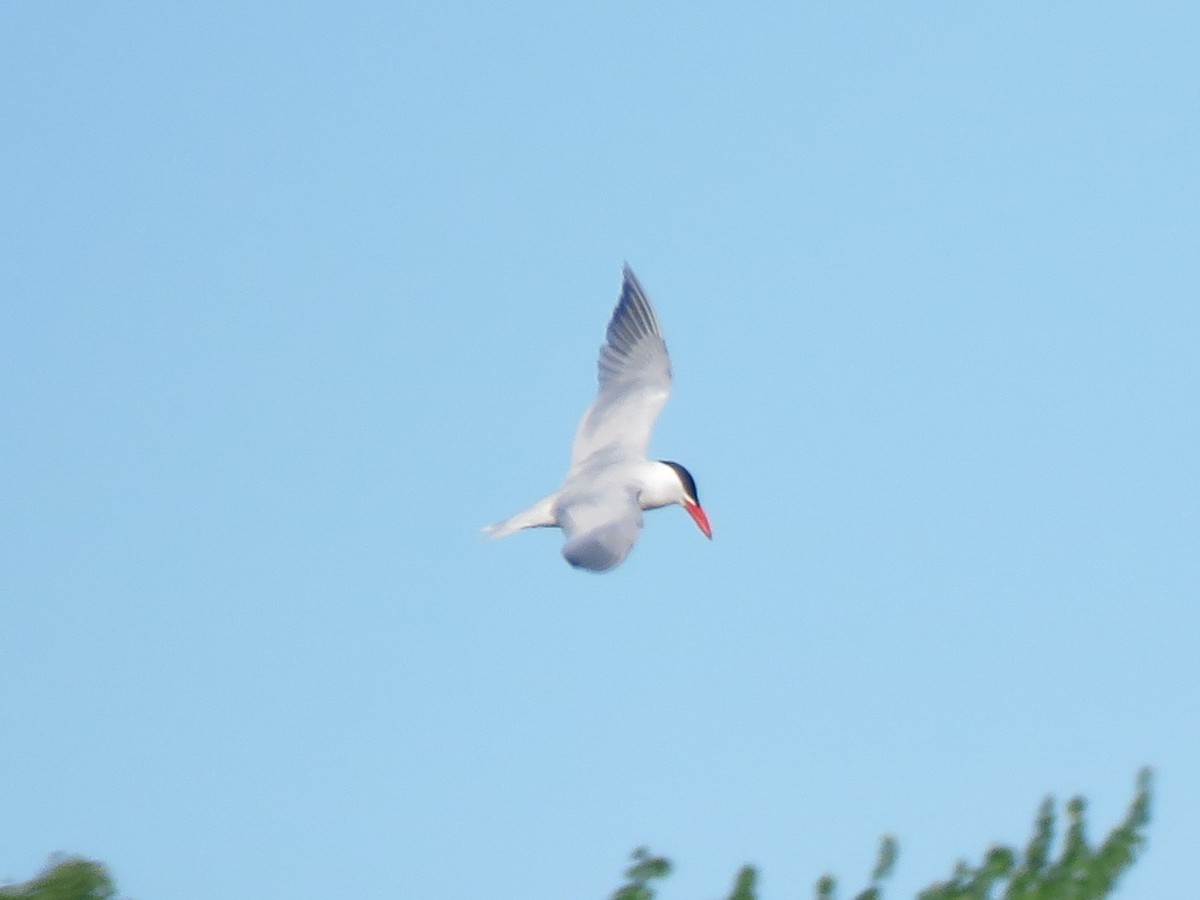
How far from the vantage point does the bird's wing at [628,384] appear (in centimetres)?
1777

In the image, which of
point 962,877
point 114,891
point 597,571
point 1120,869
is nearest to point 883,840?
point 962,877

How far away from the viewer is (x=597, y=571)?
13.4m

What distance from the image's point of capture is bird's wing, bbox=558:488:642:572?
1369 centimetres

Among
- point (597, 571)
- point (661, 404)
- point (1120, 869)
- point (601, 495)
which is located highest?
point (661, 404)

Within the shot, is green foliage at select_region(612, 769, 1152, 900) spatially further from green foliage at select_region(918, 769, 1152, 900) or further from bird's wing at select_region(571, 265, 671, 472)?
bird's wing at select_region(571, 265, 671, 472)

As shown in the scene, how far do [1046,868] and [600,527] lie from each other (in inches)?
227

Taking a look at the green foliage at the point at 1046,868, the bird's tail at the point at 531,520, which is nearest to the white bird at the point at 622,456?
the bird's tail at the point at 531,520

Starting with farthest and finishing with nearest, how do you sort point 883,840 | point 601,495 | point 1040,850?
point 601,495, point 1040,850, point 883,840

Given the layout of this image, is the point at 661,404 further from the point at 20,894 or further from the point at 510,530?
the point at 20,894

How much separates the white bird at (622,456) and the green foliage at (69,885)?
702cm

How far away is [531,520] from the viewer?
16.1m

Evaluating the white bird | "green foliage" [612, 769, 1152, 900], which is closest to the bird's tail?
the white bird

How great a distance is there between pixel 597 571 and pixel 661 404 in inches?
190

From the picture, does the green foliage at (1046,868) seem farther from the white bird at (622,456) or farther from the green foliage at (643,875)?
the white bird at (622,456)
